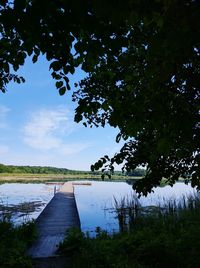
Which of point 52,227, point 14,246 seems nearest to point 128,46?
point 14,246

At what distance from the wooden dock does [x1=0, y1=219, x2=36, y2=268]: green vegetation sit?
0.30m

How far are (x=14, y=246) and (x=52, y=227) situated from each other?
16.5 ft

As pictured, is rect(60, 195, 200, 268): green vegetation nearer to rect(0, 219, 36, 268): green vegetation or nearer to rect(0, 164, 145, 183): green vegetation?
rect(0, 219, 36, 268): green vegetation

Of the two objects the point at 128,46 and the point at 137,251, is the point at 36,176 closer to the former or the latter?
the point at 137,251

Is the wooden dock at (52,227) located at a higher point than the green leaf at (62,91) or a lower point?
lower

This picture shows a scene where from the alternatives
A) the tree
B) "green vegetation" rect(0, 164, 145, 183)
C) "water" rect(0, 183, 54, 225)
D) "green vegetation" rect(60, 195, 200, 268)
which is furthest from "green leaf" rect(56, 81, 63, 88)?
"green vegetation" rect(0, 164, 145, 183)

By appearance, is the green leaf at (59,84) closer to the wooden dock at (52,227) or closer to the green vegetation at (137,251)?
the green vegetation at (137,251)

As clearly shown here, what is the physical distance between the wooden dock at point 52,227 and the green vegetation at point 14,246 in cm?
30

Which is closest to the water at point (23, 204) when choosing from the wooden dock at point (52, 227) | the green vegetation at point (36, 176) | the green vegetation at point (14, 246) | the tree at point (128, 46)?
the wooden dock at point (52, 227)

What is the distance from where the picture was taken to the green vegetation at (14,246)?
625cm

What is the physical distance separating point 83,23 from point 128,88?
1813 millimetres

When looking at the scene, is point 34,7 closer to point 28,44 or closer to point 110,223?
point 28,44

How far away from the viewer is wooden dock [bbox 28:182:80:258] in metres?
7.99

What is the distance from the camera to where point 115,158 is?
518 cm
